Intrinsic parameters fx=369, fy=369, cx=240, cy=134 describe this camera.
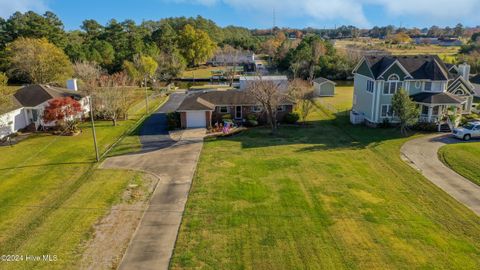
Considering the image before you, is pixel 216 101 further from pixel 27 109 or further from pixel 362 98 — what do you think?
pixel 27 109

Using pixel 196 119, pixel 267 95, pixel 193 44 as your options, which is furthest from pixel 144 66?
pixel 267 95

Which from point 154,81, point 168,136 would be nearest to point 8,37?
point 154,81

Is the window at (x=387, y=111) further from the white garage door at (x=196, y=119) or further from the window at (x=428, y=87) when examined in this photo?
the white garage door at (x=196, y=119)

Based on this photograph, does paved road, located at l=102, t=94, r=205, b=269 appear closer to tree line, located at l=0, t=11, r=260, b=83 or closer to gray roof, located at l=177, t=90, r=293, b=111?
gray roof, located at l=177, t=90, r=293, b=111

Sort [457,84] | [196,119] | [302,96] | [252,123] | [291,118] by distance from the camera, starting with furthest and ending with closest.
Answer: [302,96]
[457,84]
[291,118]
[252,123]
[196,119]

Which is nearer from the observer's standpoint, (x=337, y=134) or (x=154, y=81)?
(x=337, y=134)

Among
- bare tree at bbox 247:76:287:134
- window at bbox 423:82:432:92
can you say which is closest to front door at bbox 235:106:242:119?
bare tree at bbox 247:76:287:134

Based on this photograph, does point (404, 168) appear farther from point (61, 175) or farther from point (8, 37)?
point (8, 37)
